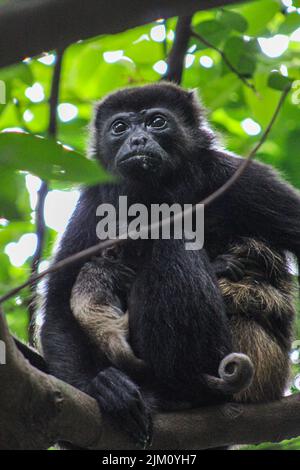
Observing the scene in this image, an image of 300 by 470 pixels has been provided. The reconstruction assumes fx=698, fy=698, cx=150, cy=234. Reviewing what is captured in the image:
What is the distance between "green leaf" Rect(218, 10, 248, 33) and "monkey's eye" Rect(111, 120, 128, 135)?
121 centimetres

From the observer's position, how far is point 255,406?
4.20 metres

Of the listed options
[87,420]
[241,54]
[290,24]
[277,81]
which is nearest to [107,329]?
[87,420]

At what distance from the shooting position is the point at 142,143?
492 cm

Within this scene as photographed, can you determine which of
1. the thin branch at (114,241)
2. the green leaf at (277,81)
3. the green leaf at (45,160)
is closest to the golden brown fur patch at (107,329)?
the thin branch at (114,241)

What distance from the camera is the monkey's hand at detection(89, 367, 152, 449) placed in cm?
368

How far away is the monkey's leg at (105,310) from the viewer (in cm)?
430

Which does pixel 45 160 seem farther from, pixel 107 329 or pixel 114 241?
pixel 107 329

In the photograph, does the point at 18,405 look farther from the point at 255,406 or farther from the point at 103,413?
the point at 255,406

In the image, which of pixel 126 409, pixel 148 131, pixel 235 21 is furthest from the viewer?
pixel 235 21

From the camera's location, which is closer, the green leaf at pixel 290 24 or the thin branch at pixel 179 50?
the green leaf at pixel 290 24

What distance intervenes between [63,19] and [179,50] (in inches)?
203

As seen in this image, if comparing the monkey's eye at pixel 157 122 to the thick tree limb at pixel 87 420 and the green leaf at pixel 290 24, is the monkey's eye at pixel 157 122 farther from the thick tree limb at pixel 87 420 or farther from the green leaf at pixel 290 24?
the thick tree limb at pixel 87 420
